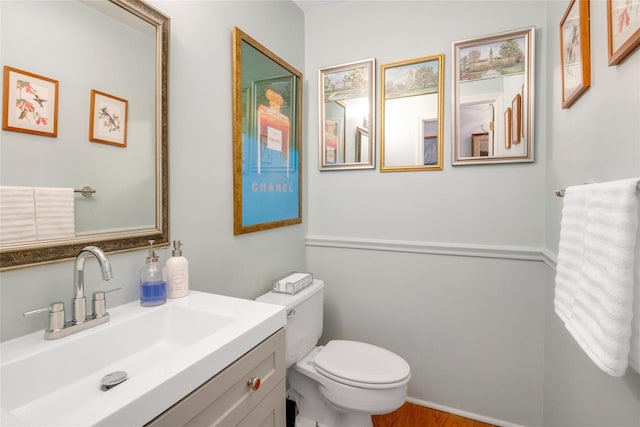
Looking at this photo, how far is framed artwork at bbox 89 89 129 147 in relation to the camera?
933 millimetres

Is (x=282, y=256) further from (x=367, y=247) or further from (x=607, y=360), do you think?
(x=607, y=360)

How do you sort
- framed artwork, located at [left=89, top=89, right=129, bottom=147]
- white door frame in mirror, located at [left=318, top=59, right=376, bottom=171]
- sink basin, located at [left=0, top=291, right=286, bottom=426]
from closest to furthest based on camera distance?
1. sink basin, located at [left=0, top=291, right=286, bottom=426]
2. framed artwork, located at [left=89, top=89, right=129, bottom=147]
3. white door frame in mirror, located at [left=318, top=59, right=376, bottom=171]

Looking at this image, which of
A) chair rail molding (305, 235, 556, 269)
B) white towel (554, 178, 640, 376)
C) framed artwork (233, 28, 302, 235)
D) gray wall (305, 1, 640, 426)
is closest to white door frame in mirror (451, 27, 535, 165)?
gray wall (305, 1, 640, 426)

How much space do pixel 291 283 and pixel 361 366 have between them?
20.0 inches

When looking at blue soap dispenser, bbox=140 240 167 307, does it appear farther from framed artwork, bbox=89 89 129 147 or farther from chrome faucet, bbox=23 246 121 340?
framed artwork, bbox=89 89 129 147

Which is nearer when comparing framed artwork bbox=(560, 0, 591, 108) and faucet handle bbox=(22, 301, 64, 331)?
faucet handle bbox=(22, 301, 64, 331)

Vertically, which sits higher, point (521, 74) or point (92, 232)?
point (521, 74)

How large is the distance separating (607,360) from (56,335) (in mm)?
1229

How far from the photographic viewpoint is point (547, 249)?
4.90 feet

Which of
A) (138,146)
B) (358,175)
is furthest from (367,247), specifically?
(138,146)

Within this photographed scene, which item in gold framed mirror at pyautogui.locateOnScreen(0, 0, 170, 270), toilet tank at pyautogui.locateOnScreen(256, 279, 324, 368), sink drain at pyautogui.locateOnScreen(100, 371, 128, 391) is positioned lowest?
toilet tank at pyautogui.locateOnScreen(256, 279, 324, 368)

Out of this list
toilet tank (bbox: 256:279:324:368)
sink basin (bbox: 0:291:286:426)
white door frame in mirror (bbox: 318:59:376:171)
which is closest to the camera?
sink basin (bbox: 0:291:286:426)

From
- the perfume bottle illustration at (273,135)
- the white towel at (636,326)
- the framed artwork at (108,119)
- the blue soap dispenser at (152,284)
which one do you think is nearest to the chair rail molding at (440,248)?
the perfume bottle illustration at (273,135)

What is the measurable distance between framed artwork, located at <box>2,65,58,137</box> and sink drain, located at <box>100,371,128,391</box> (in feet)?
2.10
